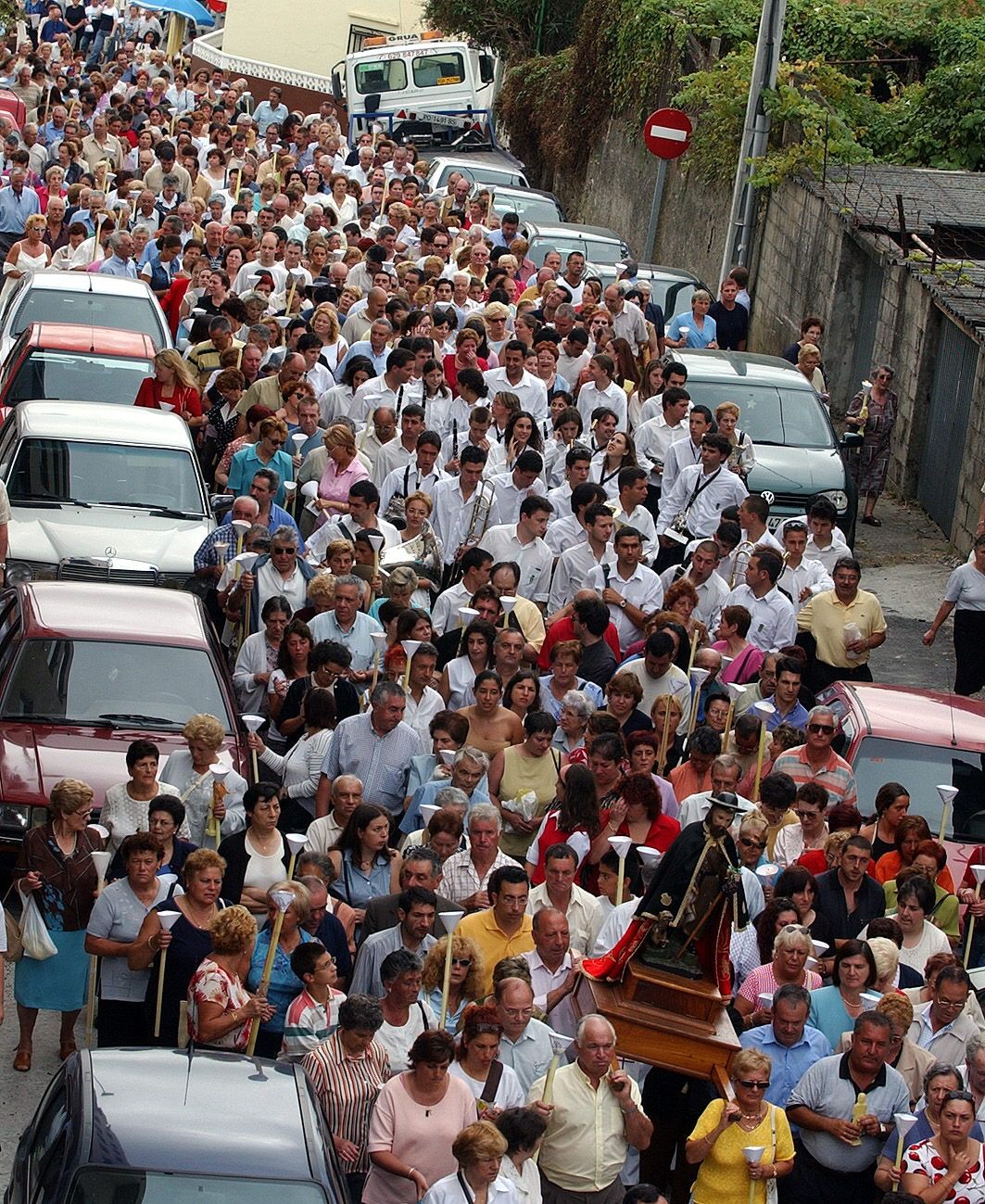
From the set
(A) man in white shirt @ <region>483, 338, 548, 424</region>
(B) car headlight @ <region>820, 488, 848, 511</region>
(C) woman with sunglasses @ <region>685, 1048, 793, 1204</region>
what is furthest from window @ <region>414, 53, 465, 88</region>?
(C) woman with sunglasses @ <region>685, 1048, 793, 1204</region>

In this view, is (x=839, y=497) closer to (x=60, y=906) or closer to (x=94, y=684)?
(x=94, y=684)

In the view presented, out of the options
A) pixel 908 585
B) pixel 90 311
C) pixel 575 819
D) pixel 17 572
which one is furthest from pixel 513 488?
pixel 908 585

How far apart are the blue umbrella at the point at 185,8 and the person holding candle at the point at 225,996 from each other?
50.5 m

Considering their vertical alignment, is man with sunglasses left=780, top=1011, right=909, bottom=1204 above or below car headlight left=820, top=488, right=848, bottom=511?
above

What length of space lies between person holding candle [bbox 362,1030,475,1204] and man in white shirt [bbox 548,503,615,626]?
6.24 meters

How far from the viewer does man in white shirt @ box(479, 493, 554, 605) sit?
14781 millimetres

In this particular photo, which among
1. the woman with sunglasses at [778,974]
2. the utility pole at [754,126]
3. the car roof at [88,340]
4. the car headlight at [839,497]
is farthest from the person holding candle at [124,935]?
the utility pole at [754,126]

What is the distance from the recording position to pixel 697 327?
22594mm

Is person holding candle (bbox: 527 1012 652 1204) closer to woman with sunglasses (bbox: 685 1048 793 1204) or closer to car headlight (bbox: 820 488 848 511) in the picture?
woman with sunglasses (bbox: 685 1048 793 1204)

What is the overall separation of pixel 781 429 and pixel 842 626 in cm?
521

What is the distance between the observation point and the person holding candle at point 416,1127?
28.4ft

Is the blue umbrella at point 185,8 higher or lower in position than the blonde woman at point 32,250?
A: lower

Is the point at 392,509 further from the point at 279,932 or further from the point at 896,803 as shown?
the point at 279,932

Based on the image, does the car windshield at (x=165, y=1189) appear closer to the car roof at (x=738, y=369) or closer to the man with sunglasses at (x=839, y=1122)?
the man with sunglasses at (x=839, y=1122)
